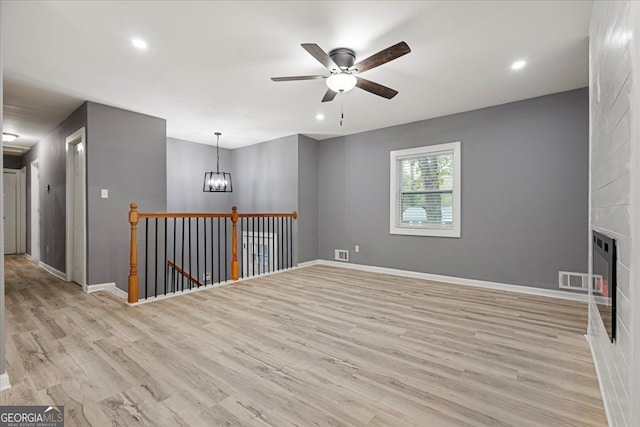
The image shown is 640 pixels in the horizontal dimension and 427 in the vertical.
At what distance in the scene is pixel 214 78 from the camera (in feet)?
10.9

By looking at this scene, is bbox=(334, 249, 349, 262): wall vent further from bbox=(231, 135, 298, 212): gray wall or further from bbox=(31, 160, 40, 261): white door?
bbox=(31, 160, 40, 261): white door

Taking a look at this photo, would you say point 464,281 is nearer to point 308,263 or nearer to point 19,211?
point 308,263

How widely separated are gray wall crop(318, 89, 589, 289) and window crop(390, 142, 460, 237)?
120mm

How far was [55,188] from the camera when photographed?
5.10 meters

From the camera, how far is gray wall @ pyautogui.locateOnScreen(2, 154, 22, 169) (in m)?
7.52

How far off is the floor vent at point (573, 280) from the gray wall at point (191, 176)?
6148mm

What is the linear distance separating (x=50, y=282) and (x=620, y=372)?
6231 millimetres

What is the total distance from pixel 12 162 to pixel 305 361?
9.72m

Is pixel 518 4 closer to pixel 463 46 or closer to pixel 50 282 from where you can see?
pixel 463 46

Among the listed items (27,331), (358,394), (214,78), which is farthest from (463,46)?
(27,331)

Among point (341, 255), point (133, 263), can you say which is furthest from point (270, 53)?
point (341, 255)

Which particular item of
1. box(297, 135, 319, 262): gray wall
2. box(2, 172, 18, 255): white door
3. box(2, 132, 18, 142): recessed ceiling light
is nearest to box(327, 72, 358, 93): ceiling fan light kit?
box(297, 135, 319, 262): gray wall

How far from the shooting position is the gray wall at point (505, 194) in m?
3.63

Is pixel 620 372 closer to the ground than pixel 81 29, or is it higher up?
closer to the ground
